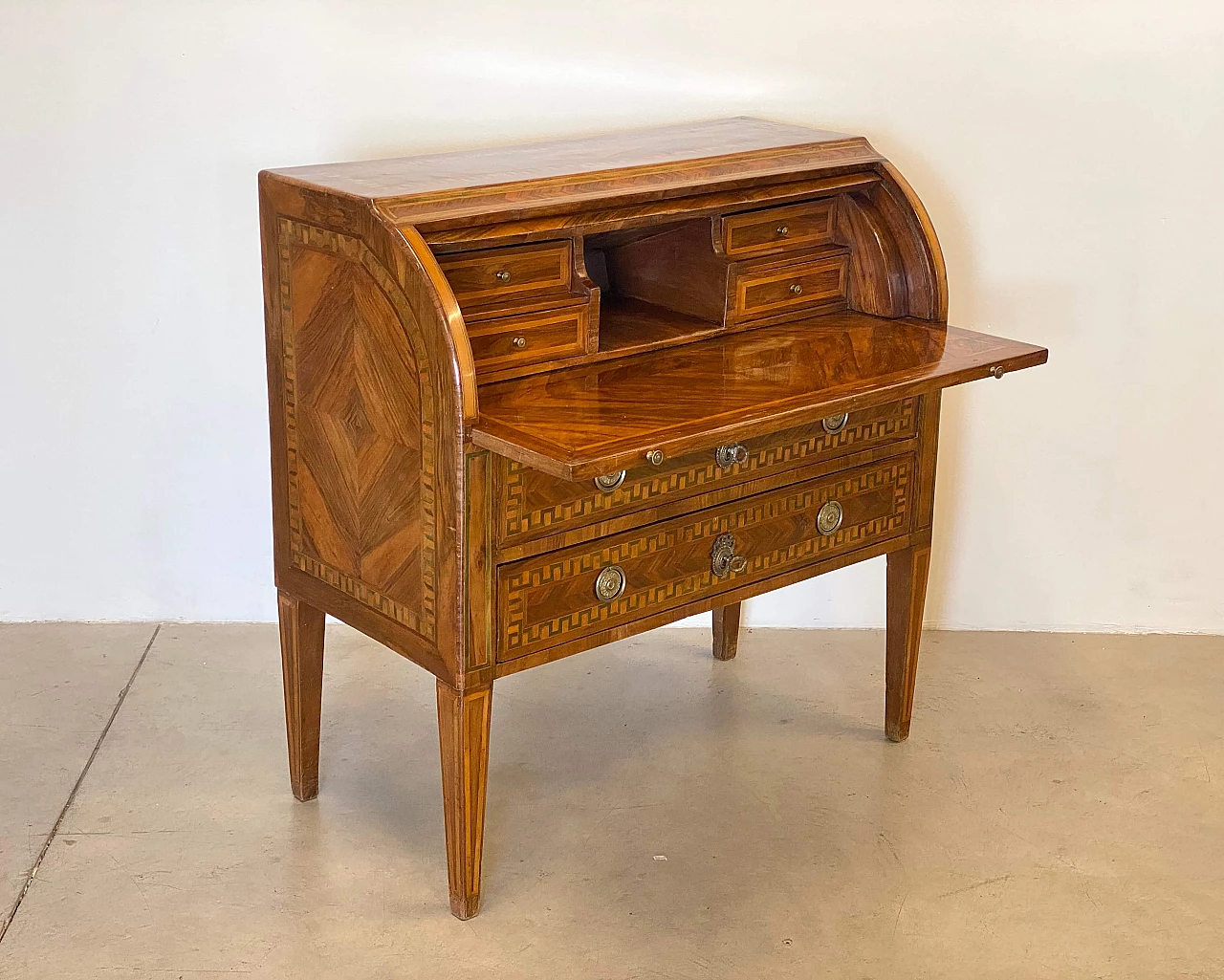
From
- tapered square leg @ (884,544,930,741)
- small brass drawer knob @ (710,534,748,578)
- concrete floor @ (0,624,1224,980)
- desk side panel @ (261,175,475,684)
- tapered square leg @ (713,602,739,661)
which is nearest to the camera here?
desk side panel @ (261,175,475,684)

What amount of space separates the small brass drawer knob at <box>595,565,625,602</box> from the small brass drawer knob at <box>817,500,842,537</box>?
48 centimetres

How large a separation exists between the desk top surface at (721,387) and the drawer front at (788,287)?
4 cm

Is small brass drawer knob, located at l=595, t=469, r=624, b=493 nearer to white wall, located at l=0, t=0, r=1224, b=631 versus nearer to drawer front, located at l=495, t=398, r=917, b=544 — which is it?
drawer front, located at l=495, t=398, r=917, b=544

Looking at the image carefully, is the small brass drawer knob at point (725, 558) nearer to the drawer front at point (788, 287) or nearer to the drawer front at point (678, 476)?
the drawer front at point (678, 476)

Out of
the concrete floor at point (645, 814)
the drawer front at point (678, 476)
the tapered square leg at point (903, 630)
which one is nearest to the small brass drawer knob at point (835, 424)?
the drawer front at point (678, 476)

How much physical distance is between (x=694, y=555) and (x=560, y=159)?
2.54 feet

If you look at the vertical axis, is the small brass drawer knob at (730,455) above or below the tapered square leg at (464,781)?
above

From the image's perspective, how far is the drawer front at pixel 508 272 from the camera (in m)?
2.64

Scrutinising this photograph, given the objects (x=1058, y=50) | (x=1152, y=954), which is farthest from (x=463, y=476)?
(x=1058, y=50)

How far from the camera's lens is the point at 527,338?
2.71 m

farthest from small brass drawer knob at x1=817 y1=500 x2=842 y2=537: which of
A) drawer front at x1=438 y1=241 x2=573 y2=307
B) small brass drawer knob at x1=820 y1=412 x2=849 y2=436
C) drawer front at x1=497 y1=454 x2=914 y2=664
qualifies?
drawer front at x1=438 y1=241 x2=573 y2=307

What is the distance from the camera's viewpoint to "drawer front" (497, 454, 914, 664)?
2621mm

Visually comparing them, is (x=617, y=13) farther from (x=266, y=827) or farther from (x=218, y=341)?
(x=266, y=827)

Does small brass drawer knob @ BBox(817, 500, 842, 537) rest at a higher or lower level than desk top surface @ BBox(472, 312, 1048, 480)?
lower
